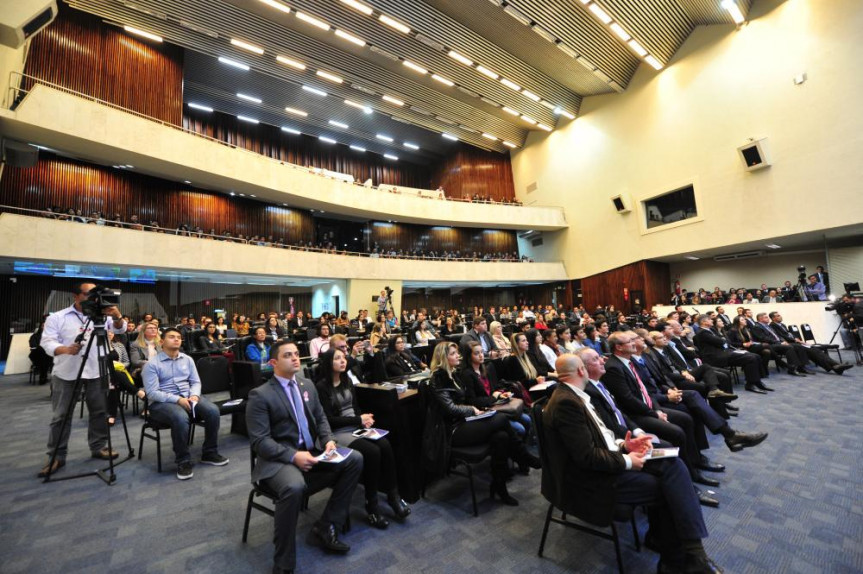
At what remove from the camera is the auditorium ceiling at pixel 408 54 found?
1004 centimetres

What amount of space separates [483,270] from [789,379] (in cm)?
1161

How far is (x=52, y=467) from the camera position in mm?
3037

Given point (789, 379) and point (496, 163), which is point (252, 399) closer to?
point (789, 379)

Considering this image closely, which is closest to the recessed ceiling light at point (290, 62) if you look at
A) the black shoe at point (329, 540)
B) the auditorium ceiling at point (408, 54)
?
the auditorium ceiling at point (408, 54)

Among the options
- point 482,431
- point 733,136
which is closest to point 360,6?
point 482,431

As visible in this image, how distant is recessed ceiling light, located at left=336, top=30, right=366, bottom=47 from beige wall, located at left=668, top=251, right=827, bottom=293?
47.3ft

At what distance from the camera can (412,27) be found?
1068 centimetres

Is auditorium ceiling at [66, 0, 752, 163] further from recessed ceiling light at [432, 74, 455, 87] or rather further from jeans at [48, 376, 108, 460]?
jeans at [48, 376, 108, 460]

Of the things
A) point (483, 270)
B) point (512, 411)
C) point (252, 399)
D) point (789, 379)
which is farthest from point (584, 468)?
point (483, 270)

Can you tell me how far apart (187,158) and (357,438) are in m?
10.5

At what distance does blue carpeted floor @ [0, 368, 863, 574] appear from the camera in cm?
196

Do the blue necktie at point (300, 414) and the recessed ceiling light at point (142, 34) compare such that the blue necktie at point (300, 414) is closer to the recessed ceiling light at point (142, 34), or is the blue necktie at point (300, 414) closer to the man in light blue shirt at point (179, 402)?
the man in light blue shirt at point (179, 402)

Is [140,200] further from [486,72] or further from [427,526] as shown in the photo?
[427,526]

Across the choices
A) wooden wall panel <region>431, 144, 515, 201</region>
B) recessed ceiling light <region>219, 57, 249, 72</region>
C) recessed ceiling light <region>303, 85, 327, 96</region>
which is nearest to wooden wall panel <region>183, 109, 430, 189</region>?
wooden wall panel <region>431, 144, 515, 201</region>
